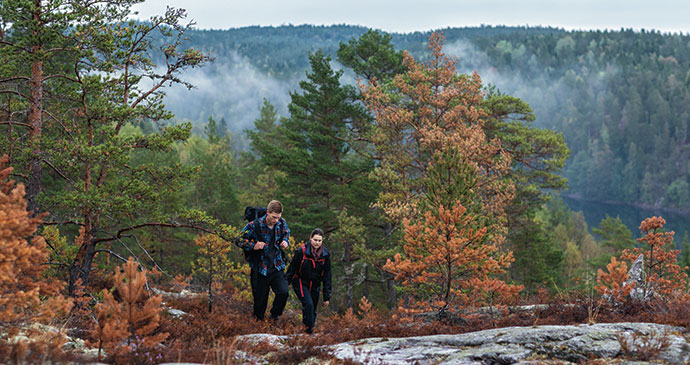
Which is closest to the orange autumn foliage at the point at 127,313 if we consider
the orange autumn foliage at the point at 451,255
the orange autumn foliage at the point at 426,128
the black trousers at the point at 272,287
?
the black trousers at the point at 272,287

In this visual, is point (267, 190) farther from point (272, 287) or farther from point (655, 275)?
point (655, 275)

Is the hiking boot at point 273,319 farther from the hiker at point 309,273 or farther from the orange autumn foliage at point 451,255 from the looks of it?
the orange autumn foliage at point 451,255

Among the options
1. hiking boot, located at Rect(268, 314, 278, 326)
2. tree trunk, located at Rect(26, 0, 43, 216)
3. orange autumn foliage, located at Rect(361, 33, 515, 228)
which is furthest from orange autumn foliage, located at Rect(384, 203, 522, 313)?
orange autumn foliage, located at Rect(361, 33, 515, 228)

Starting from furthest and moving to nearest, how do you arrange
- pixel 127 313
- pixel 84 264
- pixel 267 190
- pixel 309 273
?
pixel 267 190
pixel 84 264
pixel 309 273
pixel 127 313

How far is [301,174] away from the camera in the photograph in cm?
2494

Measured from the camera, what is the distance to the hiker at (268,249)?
7.28m

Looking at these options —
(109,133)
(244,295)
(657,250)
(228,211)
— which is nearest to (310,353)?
(109,133)

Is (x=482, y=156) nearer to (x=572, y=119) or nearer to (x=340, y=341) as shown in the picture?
(x=340, y=341)

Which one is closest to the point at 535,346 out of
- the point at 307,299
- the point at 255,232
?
Result: the point at 307,299

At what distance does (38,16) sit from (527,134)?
20.1 metres

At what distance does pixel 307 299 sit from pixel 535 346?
342cm

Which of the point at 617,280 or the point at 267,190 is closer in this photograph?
the point at 617,280

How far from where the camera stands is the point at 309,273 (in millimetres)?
7426

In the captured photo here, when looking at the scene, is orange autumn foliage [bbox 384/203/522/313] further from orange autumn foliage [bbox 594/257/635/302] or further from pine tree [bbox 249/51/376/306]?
pine tree [bbox 249/51/376/306]
